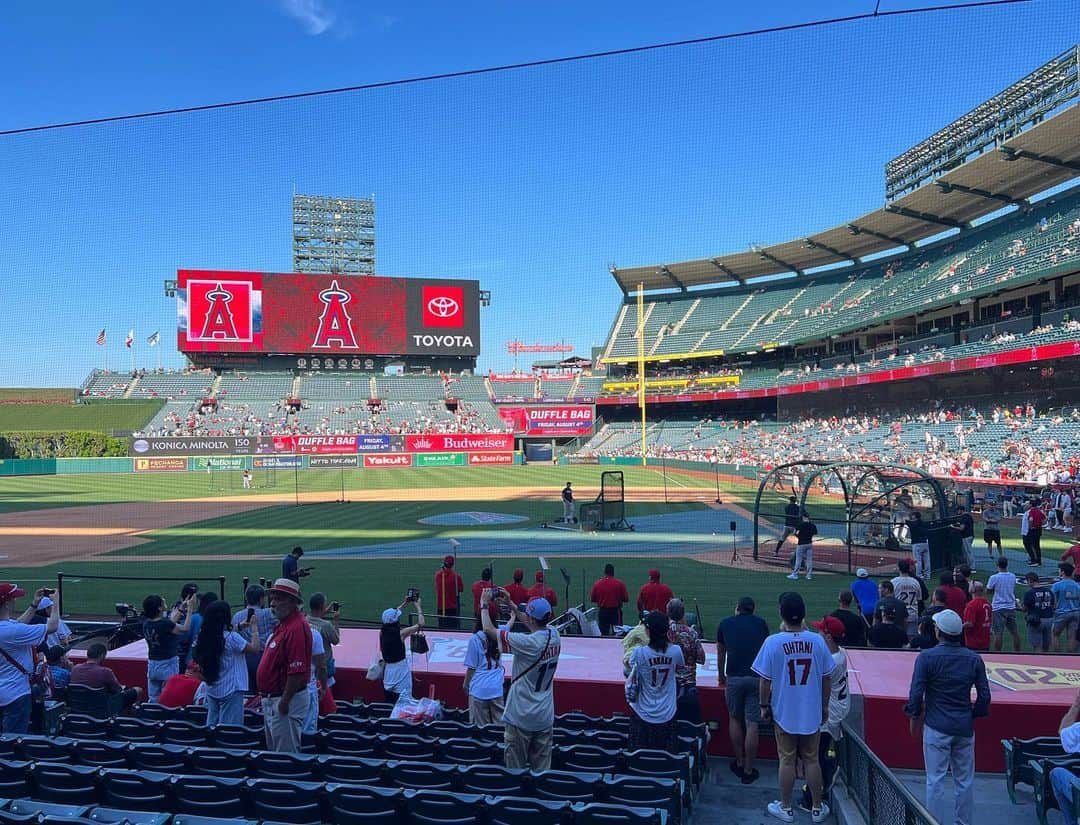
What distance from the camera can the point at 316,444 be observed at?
6262 centimetres

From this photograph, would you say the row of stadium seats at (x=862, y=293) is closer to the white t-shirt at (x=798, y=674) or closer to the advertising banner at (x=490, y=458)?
the advertising banner at (x=490, y=458)

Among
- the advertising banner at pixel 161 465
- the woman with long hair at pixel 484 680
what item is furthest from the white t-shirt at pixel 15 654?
the advertising banner at pixel 161 465

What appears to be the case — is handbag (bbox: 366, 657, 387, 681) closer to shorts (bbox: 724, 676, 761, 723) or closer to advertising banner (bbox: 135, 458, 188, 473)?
shorts (bbox: 724, 676, 761, 723)

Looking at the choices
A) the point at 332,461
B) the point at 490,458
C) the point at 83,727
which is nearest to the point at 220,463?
the point at 332,461

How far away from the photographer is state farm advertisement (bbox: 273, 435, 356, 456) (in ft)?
202

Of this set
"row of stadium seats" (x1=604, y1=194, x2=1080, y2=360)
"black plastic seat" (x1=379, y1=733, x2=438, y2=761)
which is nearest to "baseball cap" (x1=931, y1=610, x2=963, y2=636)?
"black plastic seat" (x1=379, y1=733, x2=438, y2=761)

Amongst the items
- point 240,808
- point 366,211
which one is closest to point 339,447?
point 366,211

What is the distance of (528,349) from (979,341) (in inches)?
2723

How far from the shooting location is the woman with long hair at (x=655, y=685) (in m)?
5.76

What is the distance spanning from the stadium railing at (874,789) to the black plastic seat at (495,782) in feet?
7.19

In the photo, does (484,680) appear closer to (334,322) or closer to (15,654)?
(15,654)

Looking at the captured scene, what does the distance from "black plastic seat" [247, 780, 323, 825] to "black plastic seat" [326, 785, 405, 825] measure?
136 mm

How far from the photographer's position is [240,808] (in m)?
4.45

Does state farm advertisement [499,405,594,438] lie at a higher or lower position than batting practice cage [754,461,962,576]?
higher
